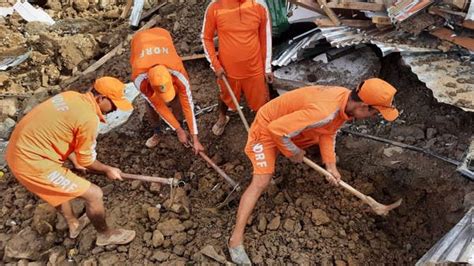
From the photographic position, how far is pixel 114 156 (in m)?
5.75

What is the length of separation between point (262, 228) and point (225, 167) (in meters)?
0.98

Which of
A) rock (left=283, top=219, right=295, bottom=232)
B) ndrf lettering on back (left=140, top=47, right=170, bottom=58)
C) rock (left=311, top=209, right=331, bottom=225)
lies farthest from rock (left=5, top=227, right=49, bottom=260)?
rock (left=311, top=209, right=331, bottom=225)

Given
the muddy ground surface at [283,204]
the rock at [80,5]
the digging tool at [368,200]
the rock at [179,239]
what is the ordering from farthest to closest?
the rock at [80,5]
the rock at [179,239]
the muddy ground surface at [283,204]
the digging tool at [368,200]

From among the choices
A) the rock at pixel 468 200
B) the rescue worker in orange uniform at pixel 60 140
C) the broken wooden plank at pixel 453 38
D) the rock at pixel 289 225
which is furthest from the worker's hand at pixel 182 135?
the broken wooden plank at pixel 453 38

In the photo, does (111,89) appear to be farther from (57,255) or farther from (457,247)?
(457,247)

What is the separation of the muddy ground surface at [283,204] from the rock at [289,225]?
11 mm

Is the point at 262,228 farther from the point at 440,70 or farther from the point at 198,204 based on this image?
the point at 440,70

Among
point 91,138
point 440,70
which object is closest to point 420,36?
point 440,70

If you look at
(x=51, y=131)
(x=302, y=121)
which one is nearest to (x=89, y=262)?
(x=51, y=131)

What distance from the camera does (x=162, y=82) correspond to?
4520 millimetres

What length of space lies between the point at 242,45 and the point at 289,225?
6.26ft

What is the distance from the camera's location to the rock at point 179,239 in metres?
4.61

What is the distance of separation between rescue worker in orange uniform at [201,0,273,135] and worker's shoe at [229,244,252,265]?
182 cm

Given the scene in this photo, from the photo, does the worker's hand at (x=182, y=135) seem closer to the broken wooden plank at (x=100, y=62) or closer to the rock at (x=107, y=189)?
the rock at (x=107, y=189)
